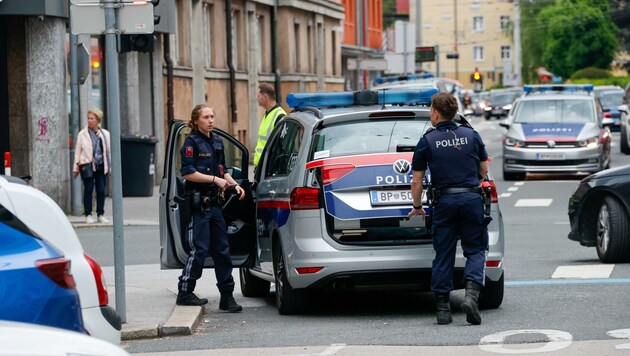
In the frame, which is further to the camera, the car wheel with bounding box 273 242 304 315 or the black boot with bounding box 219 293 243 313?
the black boot with bounding box 219 293 243 313

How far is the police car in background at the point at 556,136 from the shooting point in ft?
98.5

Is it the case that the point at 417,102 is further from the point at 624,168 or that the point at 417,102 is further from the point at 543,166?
the point at 543,166

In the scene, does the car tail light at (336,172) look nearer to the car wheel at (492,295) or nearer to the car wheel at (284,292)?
the car wheel at (284,292)

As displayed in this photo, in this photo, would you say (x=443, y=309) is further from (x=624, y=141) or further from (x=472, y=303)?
(x=624, y=141)

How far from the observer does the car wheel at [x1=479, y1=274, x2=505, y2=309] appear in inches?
462

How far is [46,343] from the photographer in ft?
15.6

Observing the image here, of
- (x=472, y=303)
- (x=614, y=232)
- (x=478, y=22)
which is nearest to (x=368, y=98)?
(x=472, y=303)

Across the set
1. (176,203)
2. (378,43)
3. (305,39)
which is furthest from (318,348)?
(378,43)

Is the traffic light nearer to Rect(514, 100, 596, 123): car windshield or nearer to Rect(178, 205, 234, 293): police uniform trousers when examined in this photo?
Rect(514, 100, 596, 123): car windshield

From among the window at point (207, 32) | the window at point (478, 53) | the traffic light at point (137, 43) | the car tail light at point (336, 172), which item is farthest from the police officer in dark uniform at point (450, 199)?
the window at point (478, 53)

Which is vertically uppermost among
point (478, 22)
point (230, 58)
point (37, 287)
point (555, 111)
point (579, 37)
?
point (478, 22)

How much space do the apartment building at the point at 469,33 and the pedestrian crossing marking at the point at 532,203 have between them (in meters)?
124

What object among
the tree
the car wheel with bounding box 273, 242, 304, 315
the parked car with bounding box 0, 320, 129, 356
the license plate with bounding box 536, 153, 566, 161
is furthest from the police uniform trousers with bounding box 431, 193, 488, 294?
the tree

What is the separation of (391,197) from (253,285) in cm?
272
